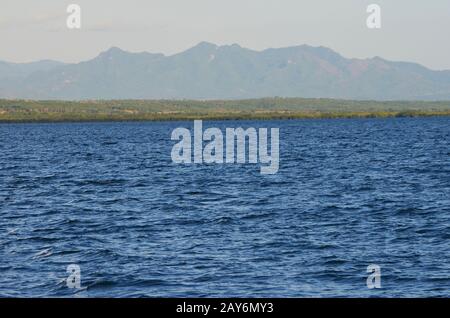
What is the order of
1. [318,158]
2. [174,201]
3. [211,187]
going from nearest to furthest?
[174,201] → [211,187] → [318,158]

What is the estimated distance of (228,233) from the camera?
35469mm

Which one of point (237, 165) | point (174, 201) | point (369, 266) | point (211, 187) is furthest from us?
point (237, 165)

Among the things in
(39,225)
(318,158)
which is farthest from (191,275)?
(318,158)

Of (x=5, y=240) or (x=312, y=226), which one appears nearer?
(x=5, y=240)

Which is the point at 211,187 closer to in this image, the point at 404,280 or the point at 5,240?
the point at 5,240

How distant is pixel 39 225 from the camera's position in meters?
39.7

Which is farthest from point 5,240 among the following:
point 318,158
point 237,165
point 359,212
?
point 318,158

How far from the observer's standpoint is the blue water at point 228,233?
25047 mm

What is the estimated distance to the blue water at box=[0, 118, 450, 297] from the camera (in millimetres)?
25047

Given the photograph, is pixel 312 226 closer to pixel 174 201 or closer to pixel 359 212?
pixel 359 212
